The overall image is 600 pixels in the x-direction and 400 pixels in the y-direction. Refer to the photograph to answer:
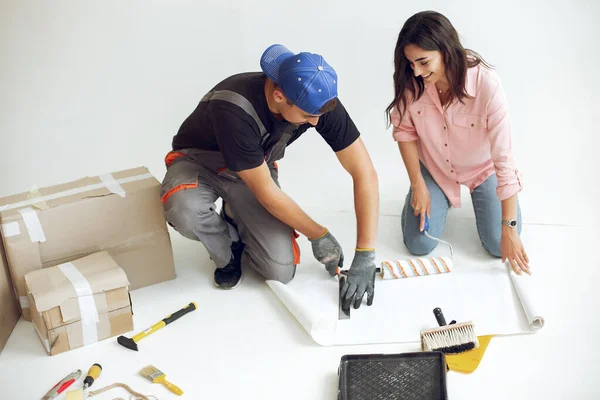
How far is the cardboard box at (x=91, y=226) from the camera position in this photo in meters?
2.59

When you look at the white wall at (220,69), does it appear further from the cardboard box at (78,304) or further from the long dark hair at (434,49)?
the cardboard box at (78,304)

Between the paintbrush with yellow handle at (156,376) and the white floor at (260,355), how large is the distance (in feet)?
0.07

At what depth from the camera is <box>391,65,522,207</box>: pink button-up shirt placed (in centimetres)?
267

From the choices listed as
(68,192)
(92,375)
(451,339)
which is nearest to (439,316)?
(451,339)

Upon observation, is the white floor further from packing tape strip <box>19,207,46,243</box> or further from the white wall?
the white wall

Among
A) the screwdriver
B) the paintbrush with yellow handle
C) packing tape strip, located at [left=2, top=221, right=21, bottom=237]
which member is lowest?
the paintbrush with yellow handle

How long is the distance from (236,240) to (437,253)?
0.79 metres

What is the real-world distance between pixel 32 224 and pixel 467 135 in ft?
5.22

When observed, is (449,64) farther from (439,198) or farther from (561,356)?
(561,356)

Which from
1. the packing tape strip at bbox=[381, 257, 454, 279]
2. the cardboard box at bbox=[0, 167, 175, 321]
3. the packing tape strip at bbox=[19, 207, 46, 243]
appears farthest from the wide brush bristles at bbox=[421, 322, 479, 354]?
the packing tape strip at bbox=[19, 207, 46, 243]

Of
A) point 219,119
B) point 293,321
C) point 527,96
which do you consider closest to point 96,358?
point 293,321

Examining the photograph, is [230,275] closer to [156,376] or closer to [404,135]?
[156,376]

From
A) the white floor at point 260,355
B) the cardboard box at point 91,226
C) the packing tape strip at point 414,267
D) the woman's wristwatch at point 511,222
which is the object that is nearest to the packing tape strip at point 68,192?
the cardboard box at point 91,226

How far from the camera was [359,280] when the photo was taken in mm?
2670
